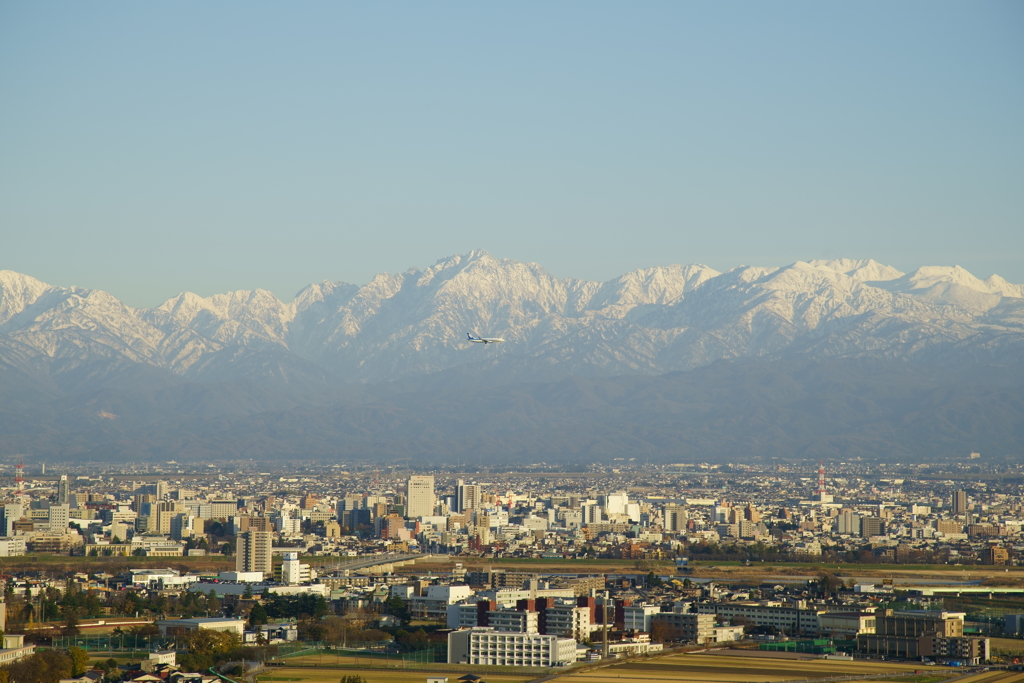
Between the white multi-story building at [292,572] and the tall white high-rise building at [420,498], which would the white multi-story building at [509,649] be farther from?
the tall white high-rise building at [420,498]

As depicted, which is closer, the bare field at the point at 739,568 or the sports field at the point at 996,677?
→ the sports field at the point at 996,677

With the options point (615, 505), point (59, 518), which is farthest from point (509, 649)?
point (615, 505)

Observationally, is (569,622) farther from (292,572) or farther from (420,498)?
(420,498)

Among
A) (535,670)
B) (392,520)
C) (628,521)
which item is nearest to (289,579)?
(535,670)

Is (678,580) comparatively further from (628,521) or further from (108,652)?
(628,521)

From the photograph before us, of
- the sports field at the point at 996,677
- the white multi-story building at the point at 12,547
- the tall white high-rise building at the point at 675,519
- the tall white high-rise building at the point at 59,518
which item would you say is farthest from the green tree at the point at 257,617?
the tall white high-rise building at the point at 675,519
